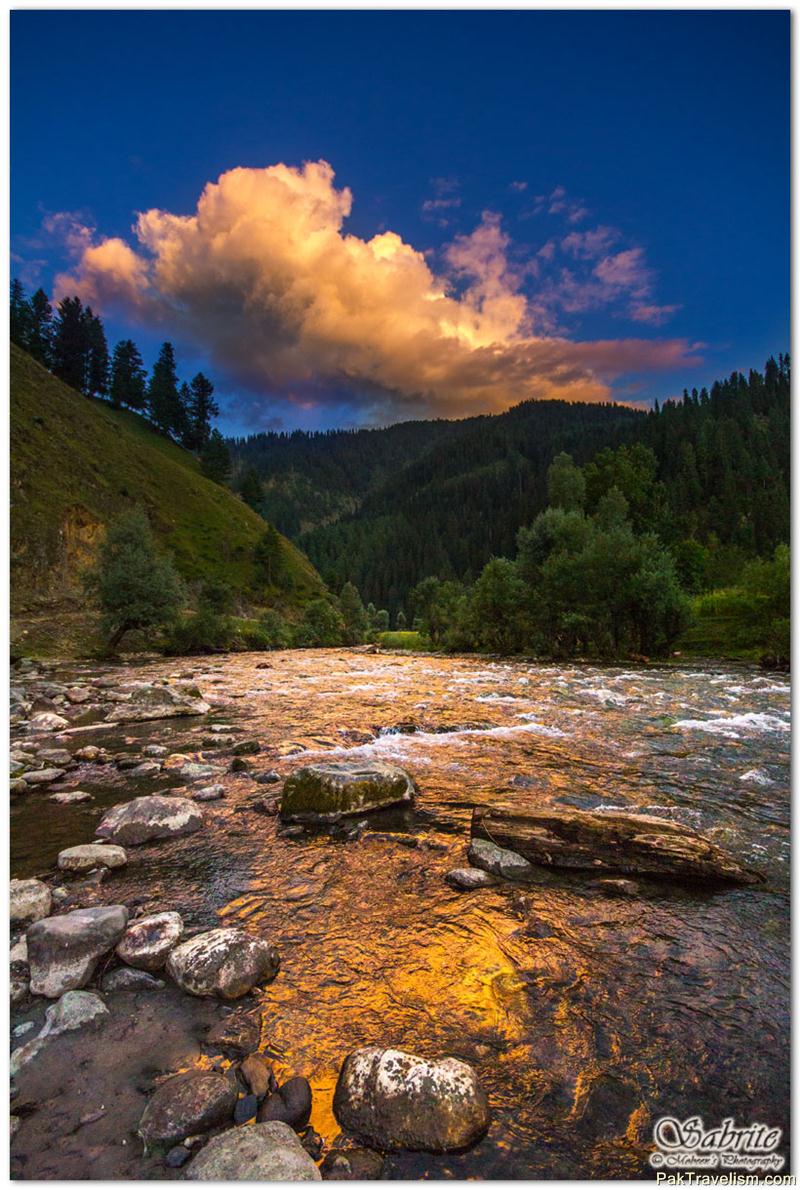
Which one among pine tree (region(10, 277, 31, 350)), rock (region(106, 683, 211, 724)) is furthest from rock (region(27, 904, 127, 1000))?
pine tree (region(10, 277, 31, 350))

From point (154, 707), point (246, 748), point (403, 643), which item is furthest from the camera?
point (403, 643)

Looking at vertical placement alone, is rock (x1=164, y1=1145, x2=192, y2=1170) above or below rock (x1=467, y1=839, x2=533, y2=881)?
above

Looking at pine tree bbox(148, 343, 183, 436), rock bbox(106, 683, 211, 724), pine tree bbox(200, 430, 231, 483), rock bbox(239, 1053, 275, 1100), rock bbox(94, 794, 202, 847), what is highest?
pine tree bbox(148, 343, 183, 436)

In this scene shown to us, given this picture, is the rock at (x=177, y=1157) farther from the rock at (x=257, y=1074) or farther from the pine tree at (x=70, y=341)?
the pine tree at (x=70, y=341)

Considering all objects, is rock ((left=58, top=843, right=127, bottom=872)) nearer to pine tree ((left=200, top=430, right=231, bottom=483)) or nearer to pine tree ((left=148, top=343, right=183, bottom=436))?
pine tree ((left=200, top=430, right=231, bottom=483))

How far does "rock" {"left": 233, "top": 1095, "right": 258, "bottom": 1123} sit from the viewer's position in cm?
288

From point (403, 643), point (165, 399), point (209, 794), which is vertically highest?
point (165, 399)

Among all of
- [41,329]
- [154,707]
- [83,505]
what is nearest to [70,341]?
[41,329]

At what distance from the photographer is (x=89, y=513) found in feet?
209

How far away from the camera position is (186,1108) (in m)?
2.81

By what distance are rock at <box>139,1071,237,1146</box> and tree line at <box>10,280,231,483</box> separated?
127539 mm

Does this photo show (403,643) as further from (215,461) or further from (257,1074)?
(215,461)

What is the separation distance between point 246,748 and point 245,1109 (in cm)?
903

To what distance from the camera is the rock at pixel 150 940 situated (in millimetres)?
4223
